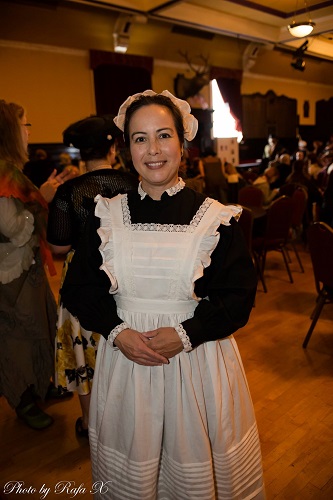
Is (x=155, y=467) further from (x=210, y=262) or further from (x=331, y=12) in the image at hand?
(x=331, y=12)

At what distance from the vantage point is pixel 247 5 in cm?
761

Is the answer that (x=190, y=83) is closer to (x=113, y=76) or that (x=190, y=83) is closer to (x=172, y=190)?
(x=113, y=76)

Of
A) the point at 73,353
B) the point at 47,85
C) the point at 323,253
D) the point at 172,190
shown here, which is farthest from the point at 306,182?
the point at 47,85

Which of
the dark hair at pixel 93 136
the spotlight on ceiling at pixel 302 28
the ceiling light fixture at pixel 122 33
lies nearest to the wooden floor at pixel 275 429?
the dark hair at pixel 93 136

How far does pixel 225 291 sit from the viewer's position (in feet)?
3.88

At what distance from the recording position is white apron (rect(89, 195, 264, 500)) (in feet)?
3.78

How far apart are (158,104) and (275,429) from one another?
178 centimetres

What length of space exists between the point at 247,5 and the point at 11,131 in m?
7.51

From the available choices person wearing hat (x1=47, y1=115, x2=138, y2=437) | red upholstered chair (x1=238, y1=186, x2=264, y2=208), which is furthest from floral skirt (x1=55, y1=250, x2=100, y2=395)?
red upholstered chair (x1=238, y1=186, x2=264, y2=208)

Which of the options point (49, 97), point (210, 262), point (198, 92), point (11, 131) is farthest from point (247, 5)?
point (210, 262)

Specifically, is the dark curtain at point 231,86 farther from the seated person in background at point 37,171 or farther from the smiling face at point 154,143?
the smiling face at point 154,143

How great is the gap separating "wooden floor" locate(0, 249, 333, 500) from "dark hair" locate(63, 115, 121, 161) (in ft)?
4.83

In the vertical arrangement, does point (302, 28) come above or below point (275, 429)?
above

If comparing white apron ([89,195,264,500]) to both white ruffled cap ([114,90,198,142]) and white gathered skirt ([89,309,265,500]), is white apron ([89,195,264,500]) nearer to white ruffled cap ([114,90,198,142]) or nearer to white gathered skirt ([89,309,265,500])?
white gathered skirt ([89,309,265,500])
